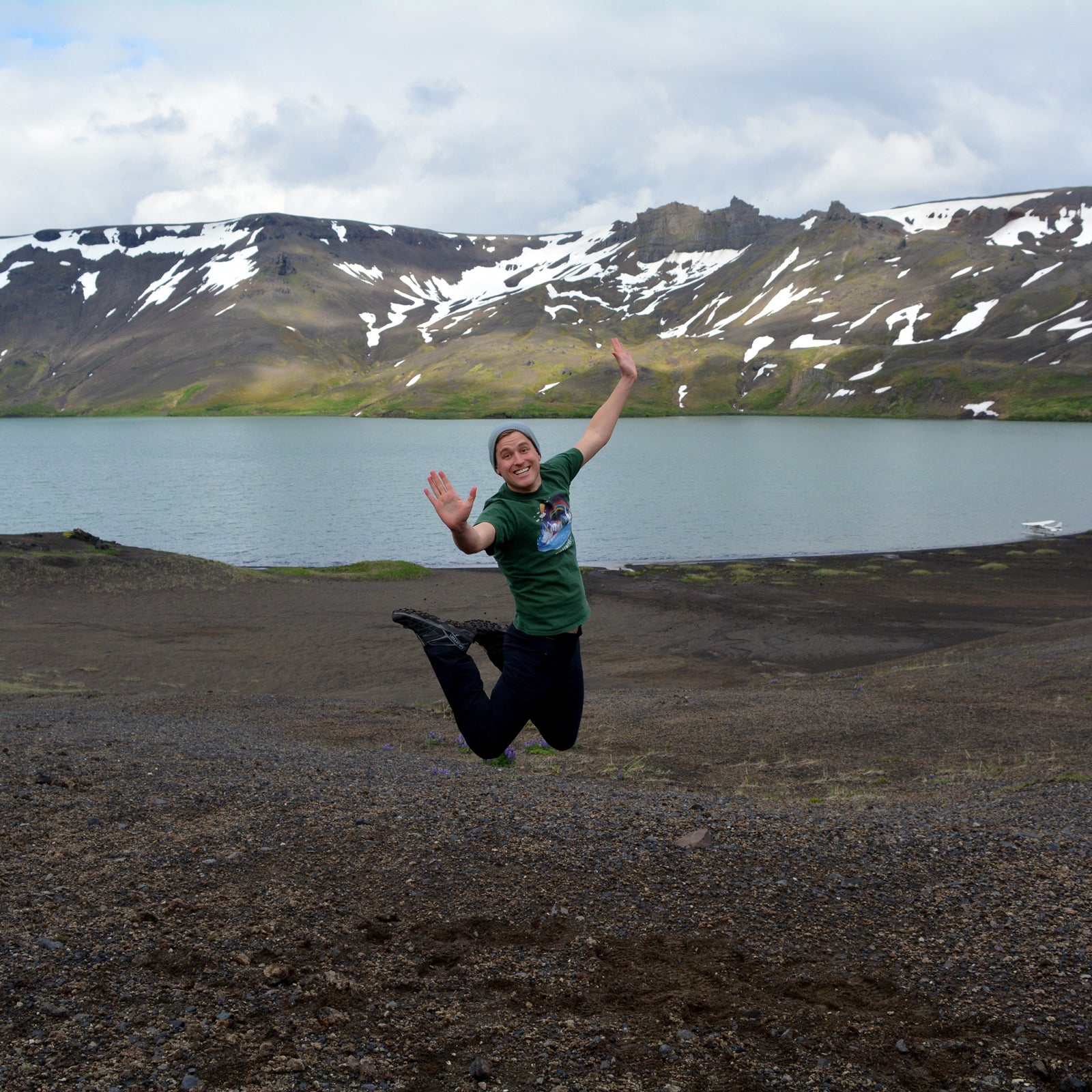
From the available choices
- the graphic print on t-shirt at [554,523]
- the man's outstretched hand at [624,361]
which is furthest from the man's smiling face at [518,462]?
the man's outstretched hand at [624,361]

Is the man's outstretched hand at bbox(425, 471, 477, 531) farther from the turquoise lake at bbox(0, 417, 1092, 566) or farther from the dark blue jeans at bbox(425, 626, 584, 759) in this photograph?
the turquoise lake at bbox(0, 417, 1092, 566)

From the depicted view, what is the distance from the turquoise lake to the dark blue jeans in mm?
42728

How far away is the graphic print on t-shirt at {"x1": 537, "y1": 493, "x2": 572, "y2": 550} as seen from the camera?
7.41 metres

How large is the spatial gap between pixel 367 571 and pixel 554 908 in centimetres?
3991

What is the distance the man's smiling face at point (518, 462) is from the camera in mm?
7305

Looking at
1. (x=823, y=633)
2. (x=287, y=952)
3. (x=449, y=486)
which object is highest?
(x=449, y=486)

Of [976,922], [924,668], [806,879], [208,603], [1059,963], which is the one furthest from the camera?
[208,603]

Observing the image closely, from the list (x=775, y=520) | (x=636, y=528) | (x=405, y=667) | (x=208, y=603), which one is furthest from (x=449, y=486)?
(x=775, y=520)

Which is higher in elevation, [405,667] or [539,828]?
[539,828]

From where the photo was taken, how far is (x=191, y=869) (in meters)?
7.71

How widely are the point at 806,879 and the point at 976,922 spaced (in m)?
1.27

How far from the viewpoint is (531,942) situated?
6578mm

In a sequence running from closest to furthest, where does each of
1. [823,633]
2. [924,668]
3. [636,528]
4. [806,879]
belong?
1. [806,879]
2. [924,668]
3. [823,633]
4. [636,528]

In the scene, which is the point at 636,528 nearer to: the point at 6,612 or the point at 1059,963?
the point at 6,612
